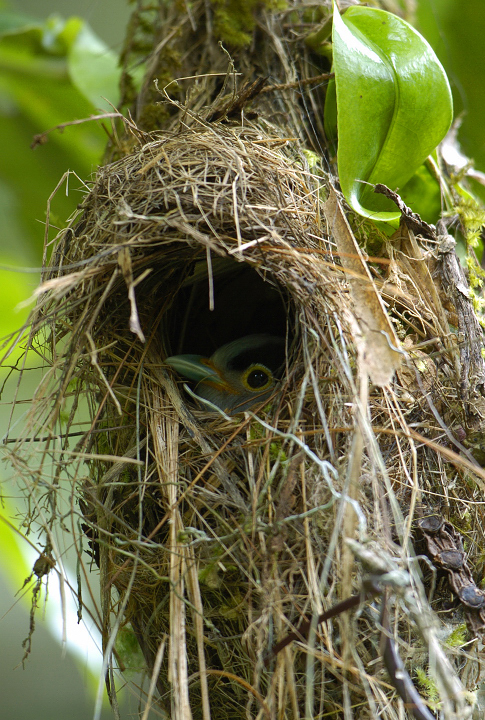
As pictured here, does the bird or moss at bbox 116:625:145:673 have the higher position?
the bird

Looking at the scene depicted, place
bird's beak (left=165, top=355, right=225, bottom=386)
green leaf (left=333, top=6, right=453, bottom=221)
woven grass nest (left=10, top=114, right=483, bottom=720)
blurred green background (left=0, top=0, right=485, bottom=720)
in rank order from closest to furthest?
woven grass nest (left=10, top=114, right=483, bottom=720) → green leaf (left=333, top=6, right=453, bottom=221) → bird's beak (left=165, top=355, right=225, bottom=386) → blurred green background (left=0, top=0, right=485, bottom=720)

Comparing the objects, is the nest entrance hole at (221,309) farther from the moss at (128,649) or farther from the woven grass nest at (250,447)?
the moss at (128,649)

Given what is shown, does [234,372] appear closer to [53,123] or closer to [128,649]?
[128,649]

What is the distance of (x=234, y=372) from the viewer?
126cm

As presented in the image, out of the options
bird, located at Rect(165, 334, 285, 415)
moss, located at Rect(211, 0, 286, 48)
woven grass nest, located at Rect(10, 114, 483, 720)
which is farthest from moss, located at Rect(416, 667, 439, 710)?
moss, located at Rect(211, 0, 286, 48)

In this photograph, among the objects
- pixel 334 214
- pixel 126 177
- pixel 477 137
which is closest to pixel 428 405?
pixel 334 214

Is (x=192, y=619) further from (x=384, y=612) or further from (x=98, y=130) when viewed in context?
(x=98, y=130)

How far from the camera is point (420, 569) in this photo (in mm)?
855

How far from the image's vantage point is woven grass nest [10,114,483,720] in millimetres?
750

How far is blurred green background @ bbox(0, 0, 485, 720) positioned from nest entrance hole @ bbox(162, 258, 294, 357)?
0.40m

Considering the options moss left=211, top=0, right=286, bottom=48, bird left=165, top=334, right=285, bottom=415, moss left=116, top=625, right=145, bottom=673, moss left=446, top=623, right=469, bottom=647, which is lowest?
moss left=116, top=625, right=145, bottom=673

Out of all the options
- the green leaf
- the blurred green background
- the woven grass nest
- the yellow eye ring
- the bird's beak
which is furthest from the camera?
the blurred green background

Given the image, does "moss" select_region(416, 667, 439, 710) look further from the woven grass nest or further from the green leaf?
the green leaf

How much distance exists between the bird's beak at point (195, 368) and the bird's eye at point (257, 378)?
0.06 metres
